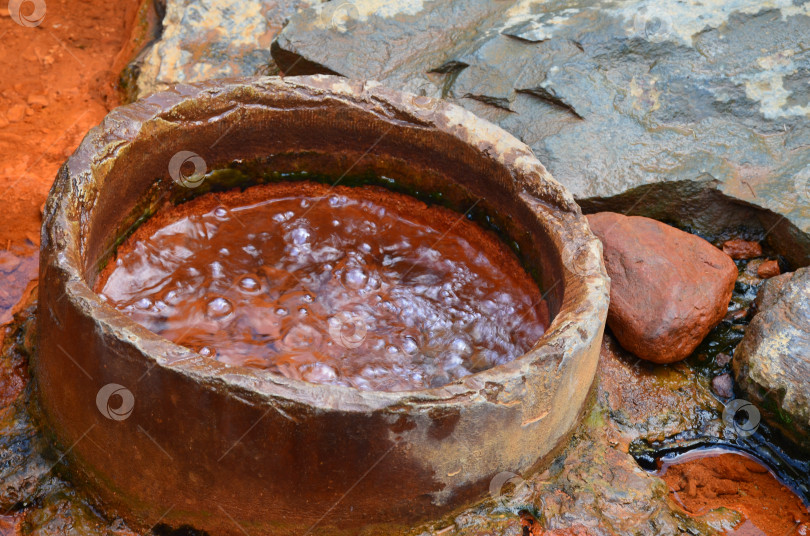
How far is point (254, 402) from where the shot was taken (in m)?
2.31

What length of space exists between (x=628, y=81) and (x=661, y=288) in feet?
4.51

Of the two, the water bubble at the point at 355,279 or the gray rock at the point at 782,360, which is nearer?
the gray rock at the point at 782,360

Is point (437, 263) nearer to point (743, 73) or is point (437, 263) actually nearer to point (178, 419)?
point (178, 419)

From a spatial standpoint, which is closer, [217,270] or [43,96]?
[217,270]

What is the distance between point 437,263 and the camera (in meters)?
3.68

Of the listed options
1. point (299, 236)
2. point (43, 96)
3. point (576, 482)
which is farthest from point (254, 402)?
point (43, 96)

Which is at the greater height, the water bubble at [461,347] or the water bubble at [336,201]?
the water bubble at [336,201]

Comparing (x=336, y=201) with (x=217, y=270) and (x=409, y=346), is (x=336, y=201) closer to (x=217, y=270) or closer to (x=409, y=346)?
(x=217, y=270)
